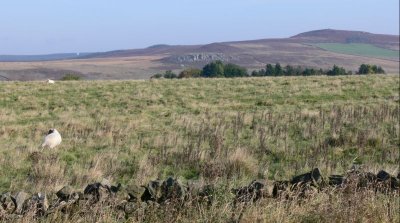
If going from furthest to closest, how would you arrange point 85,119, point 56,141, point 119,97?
point 119,97, point 85,119, point 56,141

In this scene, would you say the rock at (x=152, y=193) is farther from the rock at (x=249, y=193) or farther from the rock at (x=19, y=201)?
the rock at (x=19, y=201)

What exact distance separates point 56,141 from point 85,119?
469cm

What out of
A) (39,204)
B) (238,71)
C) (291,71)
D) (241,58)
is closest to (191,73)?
(238,71)

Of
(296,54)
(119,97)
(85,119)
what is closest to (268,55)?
(296,54)

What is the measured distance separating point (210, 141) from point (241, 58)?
6890 cm

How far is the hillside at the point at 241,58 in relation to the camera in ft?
171

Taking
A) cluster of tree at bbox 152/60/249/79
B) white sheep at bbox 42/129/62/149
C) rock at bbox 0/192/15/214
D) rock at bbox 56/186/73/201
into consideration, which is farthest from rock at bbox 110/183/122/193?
cluster of tree at bbox 152/60/249/79

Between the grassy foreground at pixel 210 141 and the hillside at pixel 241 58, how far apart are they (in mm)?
18277

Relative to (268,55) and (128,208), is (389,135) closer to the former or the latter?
(128,208)

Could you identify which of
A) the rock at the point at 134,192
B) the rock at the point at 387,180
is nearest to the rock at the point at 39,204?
the rock at the point at 134,192

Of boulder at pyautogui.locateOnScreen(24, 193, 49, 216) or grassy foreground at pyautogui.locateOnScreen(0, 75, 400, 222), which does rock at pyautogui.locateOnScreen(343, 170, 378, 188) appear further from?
boulder at pyautogui.locateOnScreen(24, 193, 49, 216)

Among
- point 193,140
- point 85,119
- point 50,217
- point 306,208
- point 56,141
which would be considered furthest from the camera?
point 85,119

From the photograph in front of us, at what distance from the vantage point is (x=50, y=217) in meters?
5.47

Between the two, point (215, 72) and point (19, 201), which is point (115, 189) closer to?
point (19, 201)
